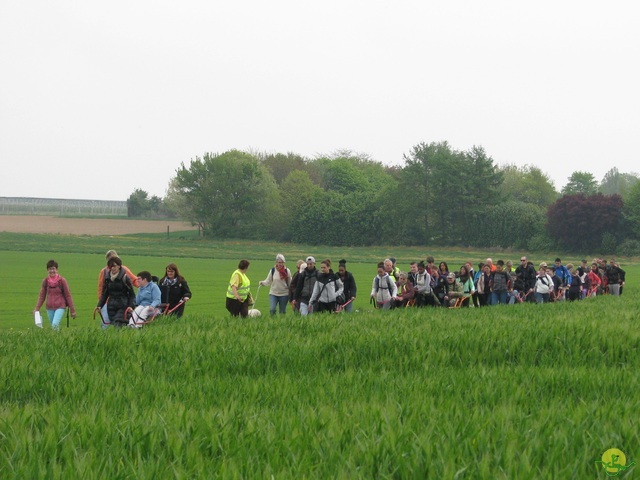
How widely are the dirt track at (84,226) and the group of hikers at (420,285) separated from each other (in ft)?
339

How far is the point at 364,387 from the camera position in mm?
9602

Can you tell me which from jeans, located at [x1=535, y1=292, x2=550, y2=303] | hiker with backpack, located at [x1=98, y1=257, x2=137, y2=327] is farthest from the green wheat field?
jeans, located at [x1=535, y1=292, x2=550, y2=303]

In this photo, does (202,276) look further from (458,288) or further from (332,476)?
(332,476)

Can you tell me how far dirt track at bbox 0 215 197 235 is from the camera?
425 feet

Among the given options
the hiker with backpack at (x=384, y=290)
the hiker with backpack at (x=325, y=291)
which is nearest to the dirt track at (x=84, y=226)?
the hiker with backpack at (x=384, y=290)

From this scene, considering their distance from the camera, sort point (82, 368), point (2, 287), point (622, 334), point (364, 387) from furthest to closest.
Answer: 1. point (2, 287)
2. point (622, 334)
3. point (82, 368)
4. point (364, 387)

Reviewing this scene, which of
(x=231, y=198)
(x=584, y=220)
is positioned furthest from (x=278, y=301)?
(x=231, y=198)

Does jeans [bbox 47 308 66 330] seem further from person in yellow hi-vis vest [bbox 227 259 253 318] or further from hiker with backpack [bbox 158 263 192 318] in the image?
person in yellow hi-vis vest [bbox 227 259 253 318]

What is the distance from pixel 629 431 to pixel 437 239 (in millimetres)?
100234

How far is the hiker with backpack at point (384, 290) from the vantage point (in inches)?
828

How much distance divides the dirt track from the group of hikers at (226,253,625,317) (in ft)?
339

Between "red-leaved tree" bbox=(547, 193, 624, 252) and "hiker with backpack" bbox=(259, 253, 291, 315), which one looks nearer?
"hiker with backpack" bbox=(259, 253, 291, 315)

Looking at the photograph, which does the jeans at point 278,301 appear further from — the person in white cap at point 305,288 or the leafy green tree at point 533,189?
the leafy green tree at point 533,189

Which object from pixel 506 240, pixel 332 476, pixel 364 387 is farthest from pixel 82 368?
pixel 506 240
